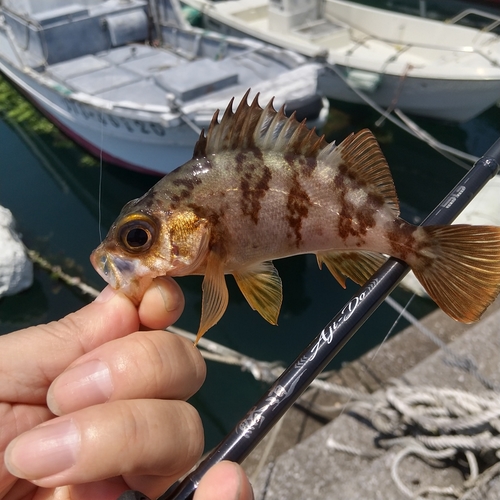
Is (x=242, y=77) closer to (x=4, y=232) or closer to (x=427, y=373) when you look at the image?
(x=4, y=232)

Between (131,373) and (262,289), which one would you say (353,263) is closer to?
(262,289)

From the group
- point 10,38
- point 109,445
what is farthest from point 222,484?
point 10,38

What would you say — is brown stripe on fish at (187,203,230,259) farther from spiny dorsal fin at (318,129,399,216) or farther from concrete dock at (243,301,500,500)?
concrete dock at (243,301,500,500)

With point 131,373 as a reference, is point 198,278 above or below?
below

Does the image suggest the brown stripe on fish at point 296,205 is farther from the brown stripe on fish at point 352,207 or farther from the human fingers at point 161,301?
the human fingers at point 161,301

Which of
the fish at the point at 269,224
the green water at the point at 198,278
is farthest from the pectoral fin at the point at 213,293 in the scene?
the green water at the point at 198,278

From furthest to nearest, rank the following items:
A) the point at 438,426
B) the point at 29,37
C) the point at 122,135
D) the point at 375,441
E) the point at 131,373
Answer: the point at 29,37
the point at 122,135
the point at 375,441
the point at 438,426
the point at 131,373

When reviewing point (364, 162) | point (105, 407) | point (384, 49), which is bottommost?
point (384, 49)
